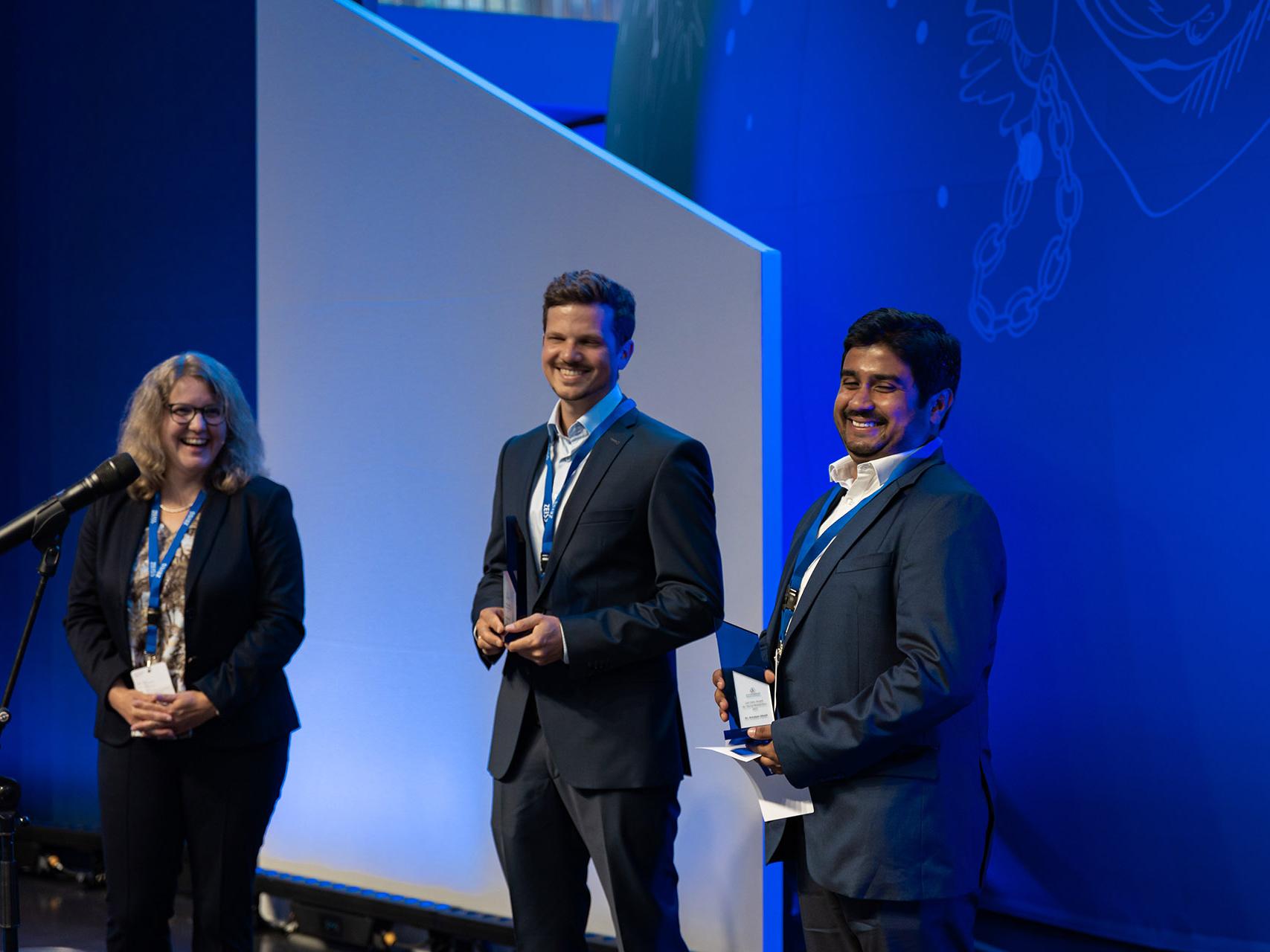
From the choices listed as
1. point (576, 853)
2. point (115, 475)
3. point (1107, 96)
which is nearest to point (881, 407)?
point (576, 853)

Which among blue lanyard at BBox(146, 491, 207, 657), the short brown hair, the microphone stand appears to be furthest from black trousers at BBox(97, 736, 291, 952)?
the short brown hair

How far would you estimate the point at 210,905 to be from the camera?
2.74 meters

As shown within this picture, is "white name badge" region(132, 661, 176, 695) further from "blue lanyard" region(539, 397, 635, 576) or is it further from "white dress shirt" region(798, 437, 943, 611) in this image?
"white dress shirt" region(798, 437, 943, 611)

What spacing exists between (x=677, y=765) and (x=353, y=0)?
2.85 meters

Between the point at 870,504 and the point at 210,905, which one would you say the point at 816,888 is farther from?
the point at 210,905

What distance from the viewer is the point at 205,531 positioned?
2805 mm

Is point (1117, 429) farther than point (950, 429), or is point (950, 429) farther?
point (950, 429)

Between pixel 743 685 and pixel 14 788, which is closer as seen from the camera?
pixel 743 685

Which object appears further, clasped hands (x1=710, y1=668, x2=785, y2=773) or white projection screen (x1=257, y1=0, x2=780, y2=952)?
white projection screen (x1=257, y1=0, x2=780, y2=952)

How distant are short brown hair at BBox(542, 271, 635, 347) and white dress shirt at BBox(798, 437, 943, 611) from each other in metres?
0.66

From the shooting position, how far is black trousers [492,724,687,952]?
7.99 ft

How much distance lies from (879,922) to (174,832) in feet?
5.24

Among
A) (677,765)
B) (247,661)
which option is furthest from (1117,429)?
(247,661)

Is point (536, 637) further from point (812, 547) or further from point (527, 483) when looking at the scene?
point (812, 547)
